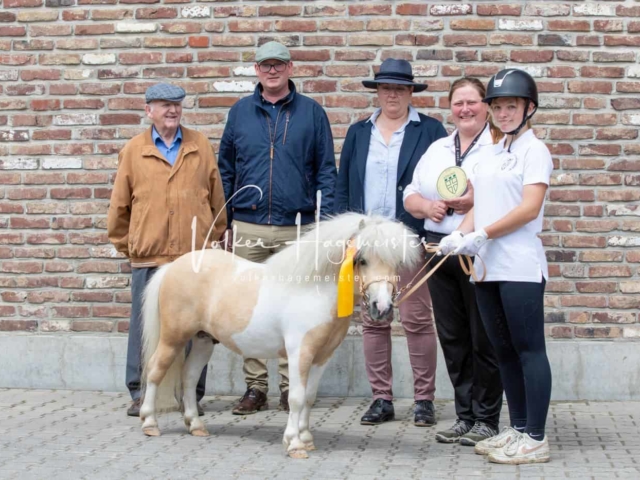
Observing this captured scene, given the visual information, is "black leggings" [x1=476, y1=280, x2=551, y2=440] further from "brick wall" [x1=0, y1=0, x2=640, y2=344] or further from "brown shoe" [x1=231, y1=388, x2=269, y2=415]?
"brown shoe" [x1=231, y1=388, x2=269, y2=415]

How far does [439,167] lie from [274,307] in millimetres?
1339

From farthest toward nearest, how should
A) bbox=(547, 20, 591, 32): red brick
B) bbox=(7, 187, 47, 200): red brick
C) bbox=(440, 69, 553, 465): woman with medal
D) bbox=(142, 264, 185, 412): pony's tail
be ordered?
1. bbox=(7, 187, 47, 200): red brick
2. bbox=(547, 20, 591, 32): red brick
3. bbox=(142, 264, 185, 412): pony's tail
4. bbox=(440, 69, 553, 465): woman with medal

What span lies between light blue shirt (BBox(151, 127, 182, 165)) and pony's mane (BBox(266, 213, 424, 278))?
1.42 meters

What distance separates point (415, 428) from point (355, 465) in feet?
3.84

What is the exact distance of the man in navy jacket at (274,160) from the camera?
6762 millimetres

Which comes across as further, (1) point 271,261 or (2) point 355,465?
(1) point 271,261

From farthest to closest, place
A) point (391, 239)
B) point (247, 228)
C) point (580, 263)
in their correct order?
1. point (580, 263)
2. point (247, 228)
3. point (391, 239)

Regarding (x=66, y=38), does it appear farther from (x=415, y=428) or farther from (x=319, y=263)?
(x=415, y=428)

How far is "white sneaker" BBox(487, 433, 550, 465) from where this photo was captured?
5.34 meters

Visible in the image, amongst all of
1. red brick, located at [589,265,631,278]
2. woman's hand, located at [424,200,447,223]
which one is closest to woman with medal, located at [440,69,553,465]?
woman's hand, located at [424,200,447,223]

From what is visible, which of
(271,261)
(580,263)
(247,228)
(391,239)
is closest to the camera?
(391,239)

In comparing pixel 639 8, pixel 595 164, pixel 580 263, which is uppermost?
pixel 639 8

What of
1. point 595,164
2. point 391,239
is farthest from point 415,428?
point 595,164

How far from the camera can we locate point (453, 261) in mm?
5934
